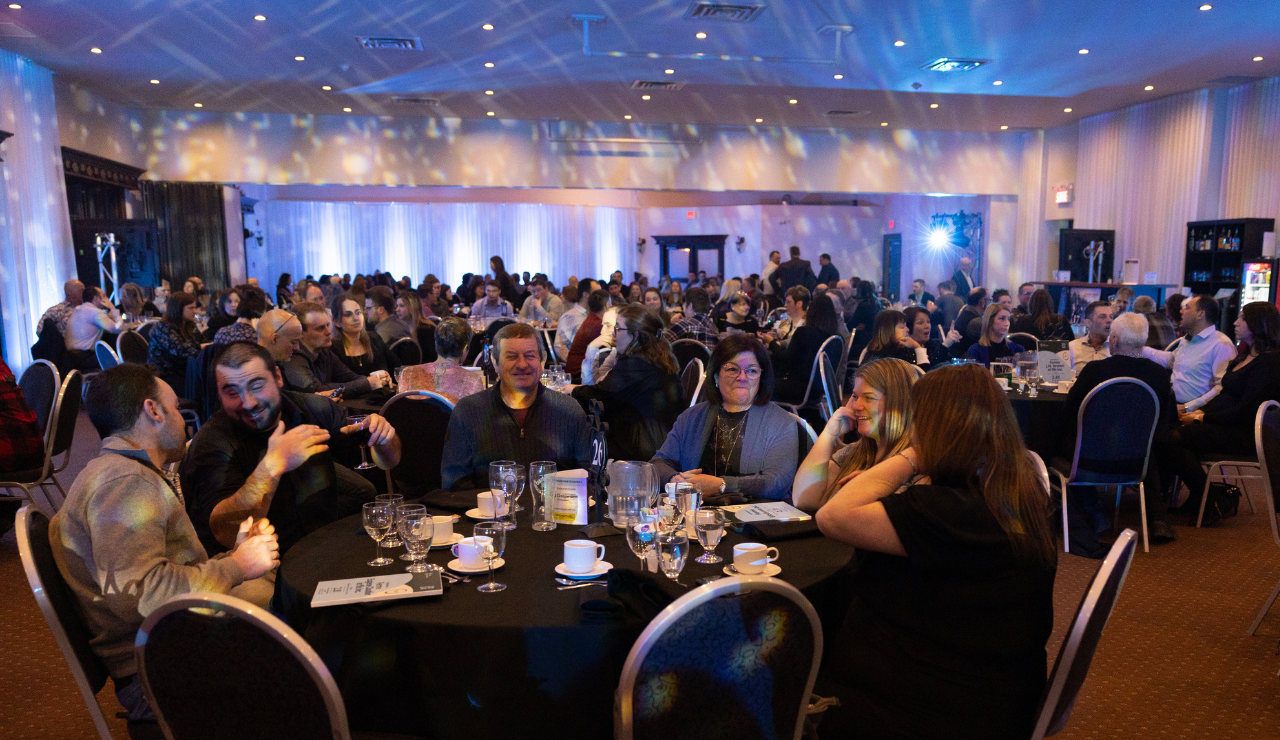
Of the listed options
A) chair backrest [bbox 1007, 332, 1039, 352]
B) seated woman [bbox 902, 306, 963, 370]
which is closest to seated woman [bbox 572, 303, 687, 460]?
seated woman [bbox 902, 306, 963, 370]

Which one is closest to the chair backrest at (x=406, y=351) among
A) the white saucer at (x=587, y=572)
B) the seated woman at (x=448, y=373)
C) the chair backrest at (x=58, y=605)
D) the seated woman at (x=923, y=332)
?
the seated woman at (x=448, y=373)

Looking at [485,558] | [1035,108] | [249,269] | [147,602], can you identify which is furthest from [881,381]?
[249,269]

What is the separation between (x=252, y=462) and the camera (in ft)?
→ 8.78

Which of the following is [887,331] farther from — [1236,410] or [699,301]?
[699,301]

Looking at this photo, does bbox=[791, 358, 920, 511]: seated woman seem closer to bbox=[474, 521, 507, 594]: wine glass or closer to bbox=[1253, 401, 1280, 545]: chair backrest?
bbox=[474, 521, 507, 594]: wine glass

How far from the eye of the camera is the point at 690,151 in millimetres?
14727

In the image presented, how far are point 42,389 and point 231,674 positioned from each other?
4.43 metres

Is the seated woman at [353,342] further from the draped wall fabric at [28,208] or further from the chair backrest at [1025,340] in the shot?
the draped wall fabric at [28,208]

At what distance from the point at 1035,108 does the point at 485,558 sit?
13.6m

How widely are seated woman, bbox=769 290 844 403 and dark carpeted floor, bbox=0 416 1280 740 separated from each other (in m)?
2.66

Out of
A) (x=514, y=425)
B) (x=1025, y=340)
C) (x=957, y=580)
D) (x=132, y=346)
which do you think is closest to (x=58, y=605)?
(x=514, y=425)

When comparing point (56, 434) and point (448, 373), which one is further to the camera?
point (56, 434)

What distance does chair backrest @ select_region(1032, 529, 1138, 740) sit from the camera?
67.4 inches

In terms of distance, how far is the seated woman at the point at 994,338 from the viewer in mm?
6328
